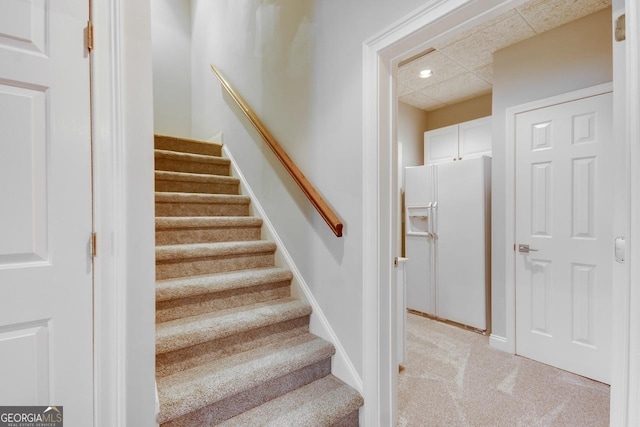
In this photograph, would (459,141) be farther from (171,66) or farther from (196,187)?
(171,66)

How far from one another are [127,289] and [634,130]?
5.54ft

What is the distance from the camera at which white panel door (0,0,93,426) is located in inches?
37.7

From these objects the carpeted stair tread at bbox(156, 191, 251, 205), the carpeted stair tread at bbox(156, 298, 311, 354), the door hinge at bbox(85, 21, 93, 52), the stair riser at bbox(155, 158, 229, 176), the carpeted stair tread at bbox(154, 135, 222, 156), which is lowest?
the carpeted stair tread at bbox(156, 298, 311, 354)

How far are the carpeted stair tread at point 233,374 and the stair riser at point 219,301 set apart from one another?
13.4 inches

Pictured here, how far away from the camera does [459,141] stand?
3.66 m

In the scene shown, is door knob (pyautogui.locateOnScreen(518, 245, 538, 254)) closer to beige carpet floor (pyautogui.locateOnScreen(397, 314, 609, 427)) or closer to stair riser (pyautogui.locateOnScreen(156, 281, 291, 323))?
beige carpet floor (pyautogui.locateOnScreen(397, 314, 609, 427))

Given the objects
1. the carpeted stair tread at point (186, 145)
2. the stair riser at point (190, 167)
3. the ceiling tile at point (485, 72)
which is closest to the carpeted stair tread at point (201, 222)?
the stair riser at point (190, 167)

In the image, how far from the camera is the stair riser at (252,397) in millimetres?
1315

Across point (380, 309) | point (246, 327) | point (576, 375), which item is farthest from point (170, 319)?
point (576, 375)

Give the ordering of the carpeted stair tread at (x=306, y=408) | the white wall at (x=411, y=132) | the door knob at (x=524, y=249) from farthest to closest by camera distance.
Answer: the white wall at (x=411, y=132) → the door knob at (x=524, y=249) → the carpeted stair tread at (x=306, y=408)

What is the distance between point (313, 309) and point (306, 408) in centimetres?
60

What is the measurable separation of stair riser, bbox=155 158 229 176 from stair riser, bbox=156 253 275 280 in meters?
1.24

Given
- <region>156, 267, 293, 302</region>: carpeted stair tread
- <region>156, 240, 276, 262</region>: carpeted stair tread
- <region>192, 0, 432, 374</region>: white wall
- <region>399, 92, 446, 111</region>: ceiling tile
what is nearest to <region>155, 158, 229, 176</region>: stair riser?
<region>192, 0, 432, 374</region>: white wall

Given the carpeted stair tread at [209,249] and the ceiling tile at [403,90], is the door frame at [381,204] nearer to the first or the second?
the carpeted stair tread at [209,249]
